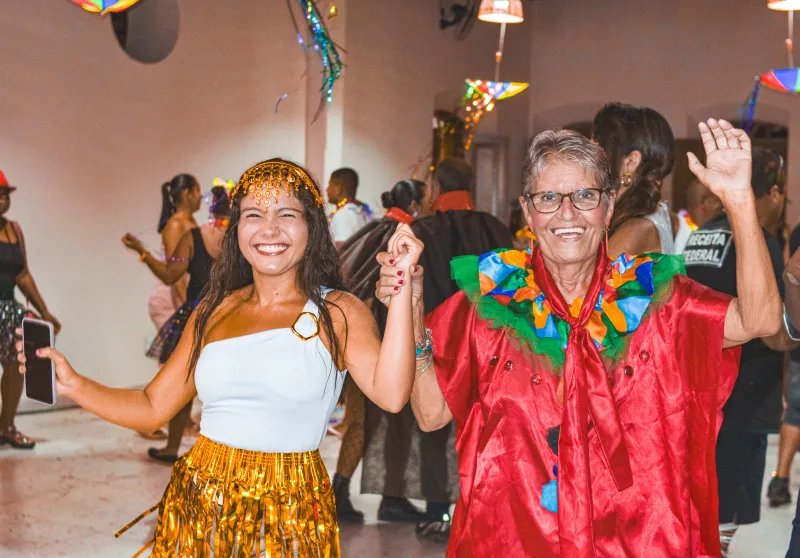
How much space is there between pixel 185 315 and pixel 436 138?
Result: 5.52m

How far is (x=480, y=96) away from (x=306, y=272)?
7338mm

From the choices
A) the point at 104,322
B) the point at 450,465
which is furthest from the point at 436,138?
the point at 450,465

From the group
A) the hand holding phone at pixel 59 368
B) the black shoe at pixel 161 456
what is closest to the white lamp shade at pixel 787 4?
the black shoe at pixel 161 456

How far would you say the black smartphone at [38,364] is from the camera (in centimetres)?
188

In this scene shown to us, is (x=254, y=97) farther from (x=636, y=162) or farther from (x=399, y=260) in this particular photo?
(x=399, y=260)

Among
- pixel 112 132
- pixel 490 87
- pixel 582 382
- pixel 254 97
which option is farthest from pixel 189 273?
pixel 490 87

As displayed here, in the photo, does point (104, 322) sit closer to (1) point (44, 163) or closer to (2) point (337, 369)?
(1) point (44, 163)

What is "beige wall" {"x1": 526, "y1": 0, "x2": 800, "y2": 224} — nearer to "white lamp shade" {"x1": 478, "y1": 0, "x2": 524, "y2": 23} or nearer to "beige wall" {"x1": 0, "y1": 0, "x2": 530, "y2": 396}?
"beige wall" {"x1": 0, "y1": 0, "x2": 530, "y2": 396}

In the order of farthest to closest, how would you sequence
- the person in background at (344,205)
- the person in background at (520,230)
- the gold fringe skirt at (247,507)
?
the person in background at (520,230)
the person in background at (344,205)
the gold fringe skirt at (247,507)

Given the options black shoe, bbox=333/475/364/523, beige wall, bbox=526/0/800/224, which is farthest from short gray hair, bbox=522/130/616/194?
beige wall, bbox=526/0/800/224

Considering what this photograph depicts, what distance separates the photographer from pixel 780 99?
9.70 m

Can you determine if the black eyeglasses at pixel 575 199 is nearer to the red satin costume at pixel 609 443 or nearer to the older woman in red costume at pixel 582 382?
the older woman in red costume at pixel 582 382

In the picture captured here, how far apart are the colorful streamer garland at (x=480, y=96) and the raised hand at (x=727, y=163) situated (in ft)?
21.4

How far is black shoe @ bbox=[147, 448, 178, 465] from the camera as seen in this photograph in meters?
5.07
